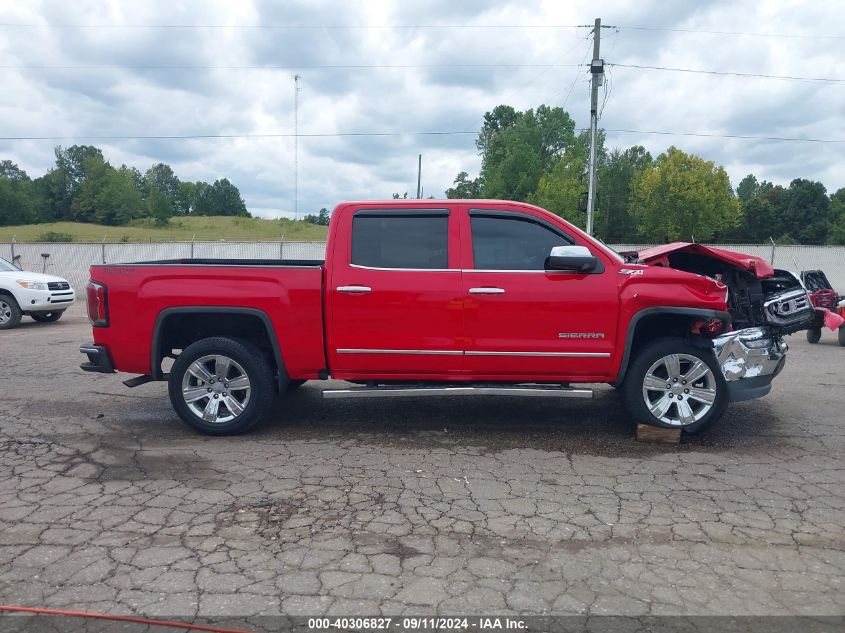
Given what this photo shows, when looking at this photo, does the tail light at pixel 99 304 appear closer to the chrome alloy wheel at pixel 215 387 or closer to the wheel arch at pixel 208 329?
the wheel arch at pixel 208 329

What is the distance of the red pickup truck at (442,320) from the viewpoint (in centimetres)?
554

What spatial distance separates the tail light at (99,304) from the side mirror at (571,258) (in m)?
3.83

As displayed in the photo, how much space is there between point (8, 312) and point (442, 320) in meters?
12.1

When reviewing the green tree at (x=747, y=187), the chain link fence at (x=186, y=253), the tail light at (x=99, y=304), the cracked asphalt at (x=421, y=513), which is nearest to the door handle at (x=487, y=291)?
the cracked asphalt at (x=421, y=513)

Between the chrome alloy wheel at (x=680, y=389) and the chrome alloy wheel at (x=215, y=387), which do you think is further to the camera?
the chrome alloy wheel at (x=215, y=387)

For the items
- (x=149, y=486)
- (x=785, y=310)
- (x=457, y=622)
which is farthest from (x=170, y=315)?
(x=785, y=310)

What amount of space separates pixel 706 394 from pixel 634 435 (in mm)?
714

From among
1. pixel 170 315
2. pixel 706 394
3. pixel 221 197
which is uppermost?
pixel 221 197

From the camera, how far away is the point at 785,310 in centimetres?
603

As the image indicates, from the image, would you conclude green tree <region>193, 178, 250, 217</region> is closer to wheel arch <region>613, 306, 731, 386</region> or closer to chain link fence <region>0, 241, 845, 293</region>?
chain link fence <region>0, 241, 845, 293</region>

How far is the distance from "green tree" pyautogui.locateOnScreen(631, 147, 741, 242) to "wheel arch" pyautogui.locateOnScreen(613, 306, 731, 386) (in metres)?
45.1

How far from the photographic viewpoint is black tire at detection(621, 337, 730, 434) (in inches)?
220

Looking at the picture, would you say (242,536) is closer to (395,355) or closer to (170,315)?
(395,355)

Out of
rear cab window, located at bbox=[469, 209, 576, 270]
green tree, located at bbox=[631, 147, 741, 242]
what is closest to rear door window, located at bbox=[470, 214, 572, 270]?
rear cab window, located at bbox=[469, 209, 576, 270]
